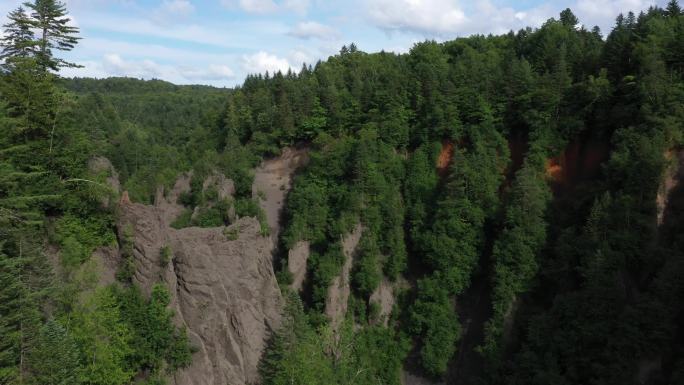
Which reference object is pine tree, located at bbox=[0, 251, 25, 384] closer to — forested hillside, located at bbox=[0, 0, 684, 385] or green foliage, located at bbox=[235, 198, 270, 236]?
forested hillside, located at bbox=[0, 0, 684, 385]

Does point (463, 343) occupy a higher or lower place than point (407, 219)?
lower

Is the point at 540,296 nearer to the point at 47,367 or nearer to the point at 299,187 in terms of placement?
the point at 299,187

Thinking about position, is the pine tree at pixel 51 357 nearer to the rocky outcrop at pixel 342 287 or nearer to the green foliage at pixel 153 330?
the green foliage at pixel 153 330

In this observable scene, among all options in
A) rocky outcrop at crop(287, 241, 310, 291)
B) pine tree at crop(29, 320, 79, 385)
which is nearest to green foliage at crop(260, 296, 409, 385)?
rocky outcrop at crop(287, 241, 310, 291)

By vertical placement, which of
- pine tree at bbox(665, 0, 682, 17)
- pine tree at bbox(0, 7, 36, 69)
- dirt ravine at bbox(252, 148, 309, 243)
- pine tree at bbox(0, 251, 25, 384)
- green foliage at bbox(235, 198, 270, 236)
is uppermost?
pine tree at bbox(665, 0, 682, 17)

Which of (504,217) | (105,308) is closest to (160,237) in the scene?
(105,308)

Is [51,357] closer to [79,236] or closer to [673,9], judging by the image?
[79,236]
